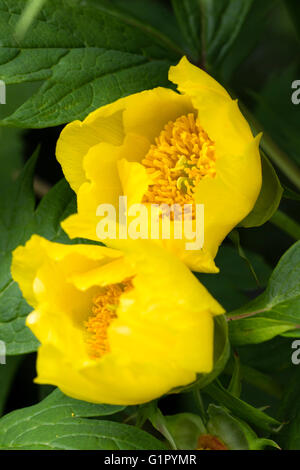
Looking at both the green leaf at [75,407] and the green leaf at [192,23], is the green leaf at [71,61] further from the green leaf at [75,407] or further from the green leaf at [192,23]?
the green leaf at [75,407]

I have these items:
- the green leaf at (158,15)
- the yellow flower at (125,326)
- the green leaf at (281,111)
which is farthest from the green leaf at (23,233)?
the green leaf at (158,15)

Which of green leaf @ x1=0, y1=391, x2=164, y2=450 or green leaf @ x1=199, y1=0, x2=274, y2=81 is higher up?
green leaf @ x1=199, y1=0, x2=274, y2=81

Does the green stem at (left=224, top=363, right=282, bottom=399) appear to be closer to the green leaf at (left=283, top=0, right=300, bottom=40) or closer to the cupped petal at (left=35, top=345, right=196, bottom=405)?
the cupped petal at (left=35, top=345, right=196, bottom=405)

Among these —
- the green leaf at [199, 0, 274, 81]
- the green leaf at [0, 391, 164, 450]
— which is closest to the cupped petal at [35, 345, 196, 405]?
the green leaf at [0, 391, 164, 450]

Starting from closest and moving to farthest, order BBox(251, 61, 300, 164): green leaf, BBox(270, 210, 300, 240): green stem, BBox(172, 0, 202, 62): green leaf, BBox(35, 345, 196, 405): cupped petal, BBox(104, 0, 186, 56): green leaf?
BBox(35, 345, 196, 405): cupped petal < BBox(270, 210, 300, 240): green stem < BBox(172, 0, 202, 62): green leaf < BBox(251, 61, 300, 164): green leaf < BBox(104, 0, 186, 56): green leaf

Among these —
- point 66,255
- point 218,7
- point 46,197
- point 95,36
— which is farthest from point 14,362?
point 218,7

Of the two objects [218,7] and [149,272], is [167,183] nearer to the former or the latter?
[149,272]

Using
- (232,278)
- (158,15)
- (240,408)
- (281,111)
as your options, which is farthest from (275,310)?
(158,15)
